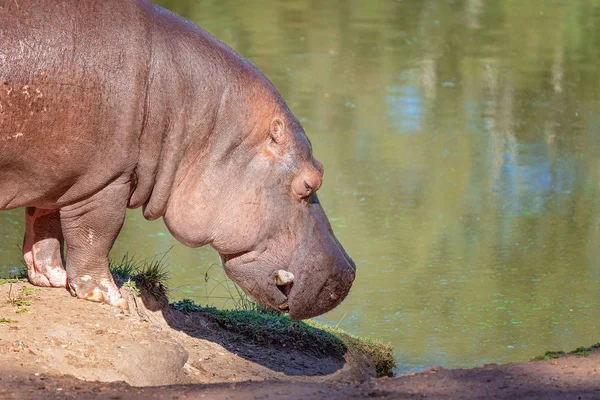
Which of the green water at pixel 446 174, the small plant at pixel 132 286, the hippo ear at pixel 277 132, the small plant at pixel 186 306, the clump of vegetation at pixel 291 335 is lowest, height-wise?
the green water at pixel 446 174

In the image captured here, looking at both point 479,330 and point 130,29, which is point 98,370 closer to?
point 130,29

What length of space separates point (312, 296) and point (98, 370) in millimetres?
1240

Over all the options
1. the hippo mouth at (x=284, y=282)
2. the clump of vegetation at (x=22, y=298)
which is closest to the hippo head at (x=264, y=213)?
the hippo mouth at (x=284, y=282)

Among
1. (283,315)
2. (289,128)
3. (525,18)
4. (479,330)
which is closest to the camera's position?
(289,128)

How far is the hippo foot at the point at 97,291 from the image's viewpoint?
5.64 m

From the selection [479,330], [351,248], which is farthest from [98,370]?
[351,248]

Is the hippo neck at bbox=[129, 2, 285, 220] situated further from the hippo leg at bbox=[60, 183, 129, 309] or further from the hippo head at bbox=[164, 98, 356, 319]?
the hippo leg at bbox=[60, 183, 129, 309]

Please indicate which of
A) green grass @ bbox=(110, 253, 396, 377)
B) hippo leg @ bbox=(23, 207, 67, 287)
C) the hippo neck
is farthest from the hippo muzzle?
hippo leg @ bbox=(23, 207, 67, 287)

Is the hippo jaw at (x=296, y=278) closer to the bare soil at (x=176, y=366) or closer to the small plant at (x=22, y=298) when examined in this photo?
the bare soil at (x=176, y=366)

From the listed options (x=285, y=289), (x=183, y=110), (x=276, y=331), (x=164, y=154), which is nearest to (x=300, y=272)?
(x=285, y=289)

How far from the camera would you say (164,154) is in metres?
5.51

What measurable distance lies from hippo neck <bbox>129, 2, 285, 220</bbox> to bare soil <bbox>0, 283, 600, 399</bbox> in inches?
28.9

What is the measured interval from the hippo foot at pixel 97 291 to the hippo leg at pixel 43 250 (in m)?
0.23

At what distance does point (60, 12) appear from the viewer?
528cm
